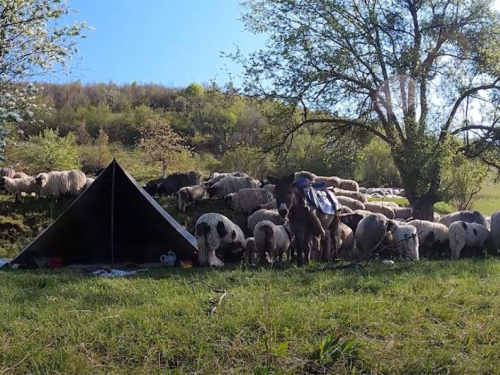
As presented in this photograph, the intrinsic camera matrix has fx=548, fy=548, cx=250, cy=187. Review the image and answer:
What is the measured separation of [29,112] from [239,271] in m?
8.63

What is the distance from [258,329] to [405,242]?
23.3 ft

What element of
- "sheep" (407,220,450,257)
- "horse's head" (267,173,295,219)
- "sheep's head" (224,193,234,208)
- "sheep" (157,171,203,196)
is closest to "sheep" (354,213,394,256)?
"sheep" (407,220,450,257)

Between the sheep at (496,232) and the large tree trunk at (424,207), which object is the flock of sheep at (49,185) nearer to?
the large tree trunk at (424,207)

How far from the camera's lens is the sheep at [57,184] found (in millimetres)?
21484

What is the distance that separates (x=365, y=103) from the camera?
19.3 meters

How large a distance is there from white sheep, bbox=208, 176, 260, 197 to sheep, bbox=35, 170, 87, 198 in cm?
546

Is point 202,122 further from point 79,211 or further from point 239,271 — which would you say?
point 239,271

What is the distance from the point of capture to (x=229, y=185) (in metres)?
23.4

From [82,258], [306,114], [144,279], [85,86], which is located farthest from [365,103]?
[85,86]

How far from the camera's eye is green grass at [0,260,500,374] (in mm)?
4770

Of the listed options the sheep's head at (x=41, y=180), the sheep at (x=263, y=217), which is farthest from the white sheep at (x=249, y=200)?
the sheep's head at (x=41, y=180)

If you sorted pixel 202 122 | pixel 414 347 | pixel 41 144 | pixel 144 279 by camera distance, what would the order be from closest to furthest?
pixel 414 347
pixel 144 279
pixel 41 144
pixel 202 122

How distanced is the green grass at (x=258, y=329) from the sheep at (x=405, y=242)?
4.27 metres

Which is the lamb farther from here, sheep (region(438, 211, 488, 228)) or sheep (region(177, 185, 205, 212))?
sheep (region(438, 211, 488, 228))
